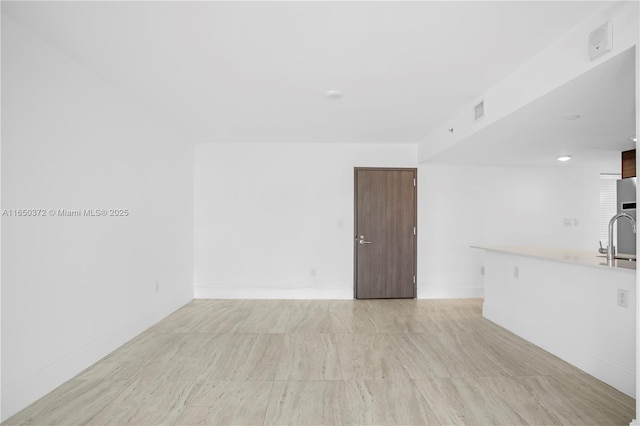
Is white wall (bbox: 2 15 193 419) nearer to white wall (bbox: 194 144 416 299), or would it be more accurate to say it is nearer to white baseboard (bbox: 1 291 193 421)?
white baseboard (bbox: 1 291 193 421)

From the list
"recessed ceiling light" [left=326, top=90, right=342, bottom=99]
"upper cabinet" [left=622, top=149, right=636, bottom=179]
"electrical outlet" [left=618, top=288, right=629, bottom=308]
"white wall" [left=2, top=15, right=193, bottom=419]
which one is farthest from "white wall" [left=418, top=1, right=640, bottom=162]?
"white wall" [left=2, top=15, right=193, bottom=419]

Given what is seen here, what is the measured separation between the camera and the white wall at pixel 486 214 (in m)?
5.43

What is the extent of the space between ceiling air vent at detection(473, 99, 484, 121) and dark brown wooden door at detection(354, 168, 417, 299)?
198cm

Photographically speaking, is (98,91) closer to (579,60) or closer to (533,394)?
(579,60)

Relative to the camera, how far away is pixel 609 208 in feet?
20.5

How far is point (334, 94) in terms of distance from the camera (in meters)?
3.23

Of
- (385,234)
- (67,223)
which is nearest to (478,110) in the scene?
(385,234)

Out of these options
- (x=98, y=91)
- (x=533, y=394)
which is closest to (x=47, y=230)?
(x=98, y=91)

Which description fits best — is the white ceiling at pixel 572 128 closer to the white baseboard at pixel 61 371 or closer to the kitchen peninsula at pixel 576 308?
the kitchen peninsula at pixel 576 308

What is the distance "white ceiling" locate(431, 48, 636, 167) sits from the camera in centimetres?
223

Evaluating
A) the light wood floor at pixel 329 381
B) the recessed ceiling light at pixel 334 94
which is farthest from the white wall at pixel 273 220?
the recessed ceiling light at pixel 334 94

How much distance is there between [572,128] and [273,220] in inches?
158

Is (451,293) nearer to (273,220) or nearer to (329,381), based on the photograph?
(273,220)

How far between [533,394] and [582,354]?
32.4 inches
